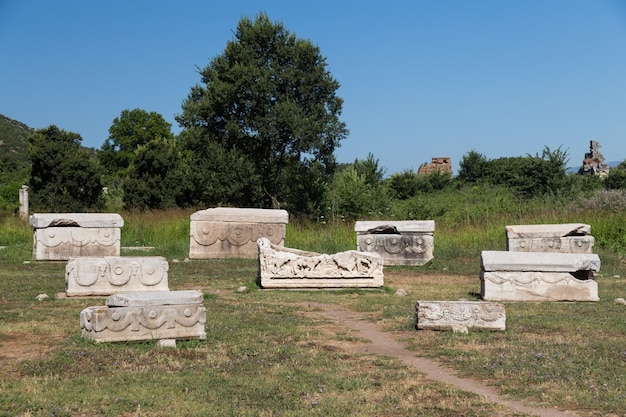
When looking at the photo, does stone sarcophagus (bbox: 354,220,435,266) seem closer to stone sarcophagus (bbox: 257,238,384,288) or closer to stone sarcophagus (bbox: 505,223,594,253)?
stone sarcophagus (bbox: 505,223,594,253)

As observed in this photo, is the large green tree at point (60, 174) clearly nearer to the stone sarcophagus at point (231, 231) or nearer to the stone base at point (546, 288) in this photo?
the stone sarcophagus at point (231, 231)

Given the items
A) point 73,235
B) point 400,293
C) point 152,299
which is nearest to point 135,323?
point 152,299

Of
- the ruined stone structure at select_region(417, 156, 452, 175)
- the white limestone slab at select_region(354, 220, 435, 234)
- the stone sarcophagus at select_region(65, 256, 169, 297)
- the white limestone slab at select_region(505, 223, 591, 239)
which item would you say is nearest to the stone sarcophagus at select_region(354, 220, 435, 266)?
the white limestone slab at select_region(354, 220, 435, 234)

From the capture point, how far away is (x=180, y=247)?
18812mm

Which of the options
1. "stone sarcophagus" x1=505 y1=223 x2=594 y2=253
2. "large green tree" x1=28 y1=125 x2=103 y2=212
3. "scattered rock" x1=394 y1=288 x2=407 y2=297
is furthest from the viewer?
"large green tree" x1=28 y1=125 x2=103 y2=212

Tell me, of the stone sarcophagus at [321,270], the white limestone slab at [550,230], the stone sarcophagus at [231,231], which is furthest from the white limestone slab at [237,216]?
the white limestone slab at [550,230]

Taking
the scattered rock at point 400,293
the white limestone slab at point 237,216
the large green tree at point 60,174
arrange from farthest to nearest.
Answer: the large green tree at point 60,174
the white limestone slab at point 237,216
the scattered rock at point 400,293

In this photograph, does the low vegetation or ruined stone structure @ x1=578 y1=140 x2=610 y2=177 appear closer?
the low vegetation

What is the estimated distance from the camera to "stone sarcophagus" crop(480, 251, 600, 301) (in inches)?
429

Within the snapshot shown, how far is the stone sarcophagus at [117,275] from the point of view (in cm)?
1095

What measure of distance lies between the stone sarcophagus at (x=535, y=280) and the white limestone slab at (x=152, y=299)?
5076 mm

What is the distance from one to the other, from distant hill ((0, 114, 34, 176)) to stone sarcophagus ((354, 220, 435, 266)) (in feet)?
145

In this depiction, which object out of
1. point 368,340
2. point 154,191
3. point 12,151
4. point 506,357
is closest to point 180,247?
point 368,340

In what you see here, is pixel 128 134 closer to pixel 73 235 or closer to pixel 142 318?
pixel 73 235
